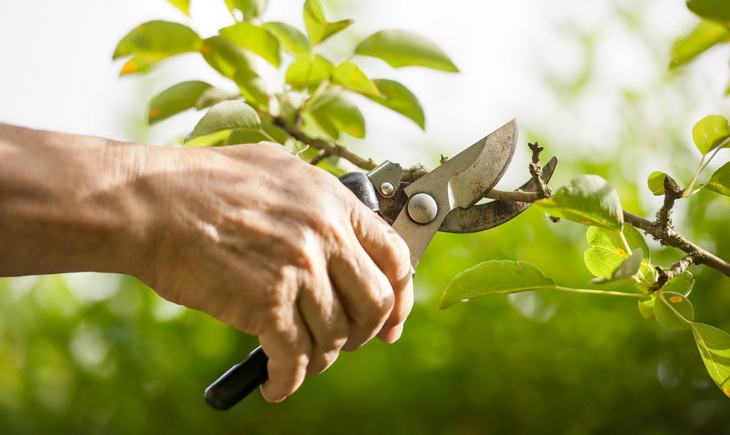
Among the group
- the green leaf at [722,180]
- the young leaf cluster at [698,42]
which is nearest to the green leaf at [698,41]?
the young leaf cluster at [698,42]

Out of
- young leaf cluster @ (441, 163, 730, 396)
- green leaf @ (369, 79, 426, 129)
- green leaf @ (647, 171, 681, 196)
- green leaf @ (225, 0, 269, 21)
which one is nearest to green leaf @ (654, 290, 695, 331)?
young leaf cluster @ (441, 163, 730, 396)

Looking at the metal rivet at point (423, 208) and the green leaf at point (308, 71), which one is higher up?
the green leaf at point (308, 71)

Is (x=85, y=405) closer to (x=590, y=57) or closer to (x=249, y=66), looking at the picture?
(x=249, y=66)

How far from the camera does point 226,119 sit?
0.66 metres

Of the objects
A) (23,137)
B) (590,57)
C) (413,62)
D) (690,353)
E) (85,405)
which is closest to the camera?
(23,137)

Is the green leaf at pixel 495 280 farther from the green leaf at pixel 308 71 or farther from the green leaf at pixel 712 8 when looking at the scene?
the green leaf at pixel 308 71

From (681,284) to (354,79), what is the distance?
0.40 metres

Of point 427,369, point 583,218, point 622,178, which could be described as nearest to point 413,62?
point 583,218

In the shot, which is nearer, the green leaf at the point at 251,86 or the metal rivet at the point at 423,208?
the metal rivet at the point at 423,208

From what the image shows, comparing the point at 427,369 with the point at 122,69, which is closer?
the point at 122,69

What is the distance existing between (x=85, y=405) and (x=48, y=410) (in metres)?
0.10

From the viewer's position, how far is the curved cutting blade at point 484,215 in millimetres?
662

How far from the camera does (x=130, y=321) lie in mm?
1485

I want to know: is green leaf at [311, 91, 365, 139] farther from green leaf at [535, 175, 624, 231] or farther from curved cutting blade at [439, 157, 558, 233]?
green leaf at [535, 175, 624, 231]
